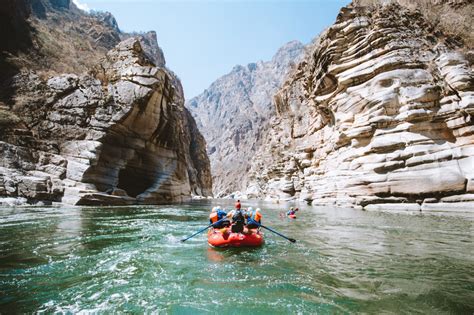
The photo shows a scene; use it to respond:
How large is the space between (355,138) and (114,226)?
17.8 m

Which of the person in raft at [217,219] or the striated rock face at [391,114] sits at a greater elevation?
the striated rock face at [391,114]

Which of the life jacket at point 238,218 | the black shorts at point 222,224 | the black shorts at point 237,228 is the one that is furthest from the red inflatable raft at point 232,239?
the black shorts at point 222,224

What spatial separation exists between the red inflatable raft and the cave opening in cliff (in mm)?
17337

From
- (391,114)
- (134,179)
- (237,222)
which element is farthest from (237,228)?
(134,179)

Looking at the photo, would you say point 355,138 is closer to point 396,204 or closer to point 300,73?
point 396,204

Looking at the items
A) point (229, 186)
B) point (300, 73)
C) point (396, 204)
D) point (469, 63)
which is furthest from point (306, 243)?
point (229, 186)

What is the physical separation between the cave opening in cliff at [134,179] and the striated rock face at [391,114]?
15782 millimetres

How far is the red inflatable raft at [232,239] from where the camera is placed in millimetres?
7711

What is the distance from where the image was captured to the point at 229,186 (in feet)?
410

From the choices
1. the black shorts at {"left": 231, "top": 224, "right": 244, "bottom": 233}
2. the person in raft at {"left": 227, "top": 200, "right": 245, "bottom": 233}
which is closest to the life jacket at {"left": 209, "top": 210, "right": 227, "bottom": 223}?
the person in raft at {"left": 227, "top": 200, "right": 245, "bottom": 233}

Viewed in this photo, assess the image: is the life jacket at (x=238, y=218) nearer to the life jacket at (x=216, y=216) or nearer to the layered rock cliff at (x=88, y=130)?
the life jacket at (x=216, y=216)

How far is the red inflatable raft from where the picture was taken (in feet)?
25.3

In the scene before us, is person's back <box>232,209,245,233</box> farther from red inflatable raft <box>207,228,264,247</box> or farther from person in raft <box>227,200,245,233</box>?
red inflatable raft <box>207,228,264,247</box>

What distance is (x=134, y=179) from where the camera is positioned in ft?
85.6
